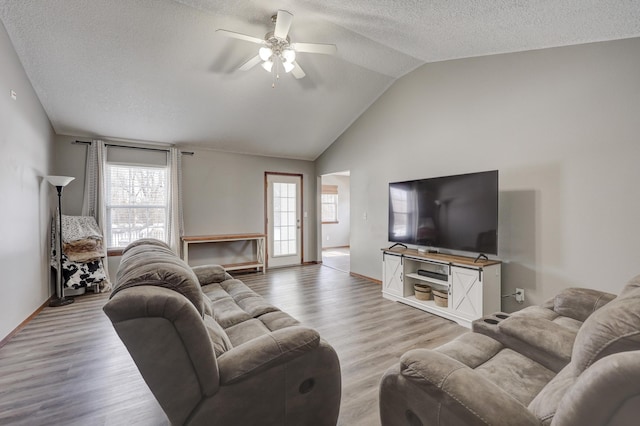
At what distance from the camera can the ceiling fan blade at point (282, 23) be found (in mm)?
2479

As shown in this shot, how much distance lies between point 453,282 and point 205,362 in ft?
9.70

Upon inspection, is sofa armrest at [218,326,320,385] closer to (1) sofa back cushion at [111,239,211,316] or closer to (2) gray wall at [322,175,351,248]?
(1) sofa back cushion at [111,239,211,316]

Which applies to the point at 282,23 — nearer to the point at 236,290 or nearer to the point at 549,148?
the point at 236,290

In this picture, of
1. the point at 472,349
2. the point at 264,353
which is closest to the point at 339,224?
the point at 472,349

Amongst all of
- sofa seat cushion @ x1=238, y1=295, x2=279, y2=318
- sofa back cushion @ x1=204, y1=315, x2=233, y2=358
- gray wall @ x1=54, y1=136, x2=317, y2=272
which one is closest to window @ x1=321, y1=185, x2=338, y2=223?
gray wall @ x1=54, y1=136, x2=317, y2=272

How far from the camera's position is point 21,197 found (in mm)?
3207

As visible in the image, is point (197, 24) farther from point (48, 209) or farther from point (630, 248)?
point (630, 248)

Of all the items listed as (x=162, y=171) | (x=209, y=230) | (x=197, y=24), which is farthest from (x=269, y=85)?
(x=209, y=230)

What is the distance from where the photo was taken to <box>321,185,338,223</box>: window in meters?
9.50

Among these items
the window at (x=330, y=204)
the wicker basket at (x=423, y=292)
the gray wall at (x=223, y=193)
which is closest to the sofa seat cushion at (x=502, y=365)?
the wicker basket at (x=423, y=292)

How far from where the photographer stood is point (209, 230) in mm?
5805

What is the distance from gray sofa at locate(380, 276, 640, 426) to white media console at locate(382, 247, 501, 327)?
47.8 inches

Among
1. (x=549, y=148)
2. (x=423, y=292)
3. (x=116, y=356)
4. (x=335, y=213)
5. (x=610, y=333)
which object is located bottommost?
(x=116, y=356)

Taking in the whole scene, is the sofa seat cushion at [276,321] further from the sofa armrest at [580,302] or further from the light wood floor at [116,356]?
the sofa armrest at [580,302]
